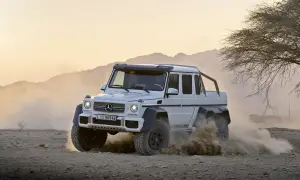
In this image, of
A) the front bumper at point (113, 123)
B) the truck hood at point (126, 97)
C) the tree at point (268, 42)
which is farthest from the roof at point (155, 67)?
the tree at point (268, 42)

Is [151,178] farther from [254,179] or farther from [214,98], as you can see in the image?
[214,98]

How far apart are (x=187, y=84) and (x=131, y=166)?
4.86 metres

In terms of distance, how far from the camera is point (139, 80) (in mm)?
17234

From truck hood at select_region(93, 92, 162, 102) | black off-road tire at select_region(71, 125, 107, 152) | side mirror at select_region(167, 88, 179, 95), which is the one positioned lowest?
black off-road tire at select_region(71, 125, 107, 152)

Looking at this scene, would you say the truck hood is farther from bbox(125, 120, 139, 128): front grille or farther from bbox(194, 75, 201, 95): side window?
bbox(194, 75, 201, 95): side window

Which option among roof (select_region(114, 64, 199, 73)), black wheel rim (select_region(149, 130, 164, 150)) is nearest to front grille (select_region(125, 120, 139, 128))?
black wheel rim (select_region(149, 130, 164, 150))

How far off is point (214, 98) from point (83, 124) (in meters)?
4.13

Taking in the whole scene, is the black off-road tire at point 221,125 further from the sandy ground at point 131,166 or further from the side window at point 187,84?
the sandy ground at point 131,166

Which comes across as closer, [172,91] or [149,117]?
[149,117]

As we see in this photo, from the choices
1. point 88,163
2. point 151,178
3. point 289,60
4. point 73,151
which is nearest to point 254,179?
point 151,178

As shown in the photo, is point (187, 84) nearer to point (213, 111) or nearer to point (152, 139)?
point (213, 111)

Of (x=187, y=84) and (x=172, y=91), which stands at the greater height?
(x=187, y=84)

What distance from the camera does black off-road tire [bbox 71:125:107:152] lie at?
1689cm

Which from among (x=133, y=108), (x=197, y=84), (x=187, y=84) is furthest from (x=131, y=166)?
(x=197, y=84)
